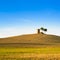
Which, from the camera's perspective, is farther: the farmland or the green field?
the farmland

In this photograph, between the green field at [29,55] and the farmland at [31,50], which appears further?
the farmland at [31,50]

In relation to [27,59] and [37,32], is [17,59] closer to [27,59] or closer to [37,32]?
[27,59]

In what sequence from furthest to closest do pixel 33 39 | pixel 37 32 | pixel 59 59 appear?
pixel 37 32 → pixel 33 39 → pixel 59 59

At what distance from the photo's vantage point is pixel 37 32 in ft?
486

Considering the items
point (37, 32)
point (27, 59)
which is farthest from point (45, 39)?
point (27, 59)

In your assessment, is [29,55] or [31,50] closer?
[29,55]

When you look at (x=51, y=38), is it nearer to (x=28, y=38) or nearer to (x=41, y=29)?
(x=28, y=38)

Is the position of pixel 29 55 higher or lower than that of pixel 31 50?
higher

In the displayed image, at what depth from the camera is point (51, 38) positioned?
128625mm

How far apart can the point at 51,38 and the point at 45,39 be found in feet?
15.2

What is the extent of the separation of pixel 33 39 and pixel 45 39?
6.27 m

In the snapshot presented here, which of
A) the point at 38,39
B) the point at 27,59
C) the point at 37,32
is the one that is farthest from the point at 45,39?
the point at 27,59

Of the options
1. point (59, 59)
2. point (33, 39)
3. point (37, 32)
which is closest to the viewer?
point (59, 59)

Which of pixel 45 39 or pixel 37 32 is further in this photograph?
pixel 37 32
